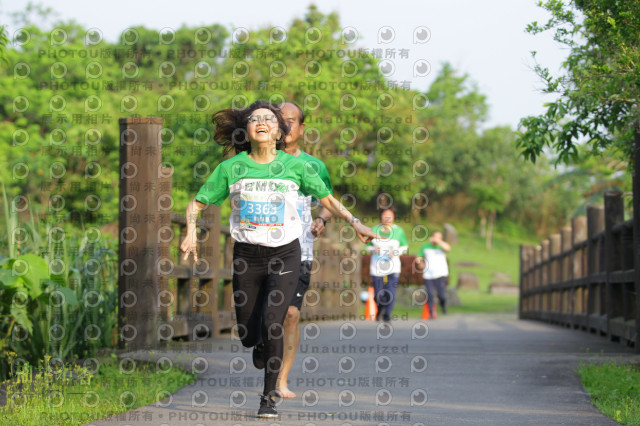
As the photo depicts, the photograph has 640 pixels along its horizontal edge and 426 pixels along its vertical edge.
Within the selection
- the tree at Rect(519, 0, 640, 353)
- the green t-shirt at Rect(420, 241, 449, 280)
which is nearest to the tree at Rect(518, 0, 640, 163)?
the tree at Rect(519, 0, 640, 353)

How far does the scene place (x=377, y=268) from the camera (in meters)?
13.8

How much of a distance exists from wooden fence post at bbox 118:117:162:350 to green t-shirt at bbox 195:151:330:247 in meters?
2.35

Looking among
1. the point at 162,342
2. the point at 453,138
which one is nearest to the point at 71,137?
the point at 162,342

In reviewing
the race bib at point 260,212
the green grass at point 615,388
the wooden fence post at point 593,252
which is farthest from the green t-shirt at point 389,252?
the race bib at point 260,212

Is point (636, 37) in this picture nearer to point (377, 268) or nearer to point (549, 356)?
point (549, 356)

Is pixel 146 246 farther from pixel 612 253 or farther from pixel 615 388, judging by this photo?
pixel 612 253

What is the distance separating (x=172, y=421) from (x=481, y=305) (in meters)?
28.1

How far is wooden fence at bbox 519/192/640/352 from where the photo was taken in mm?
9203

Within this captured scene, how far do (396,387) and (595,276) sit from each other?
556cm

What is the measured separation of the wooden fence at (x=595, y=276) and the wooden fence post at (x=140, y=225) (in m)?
3.93

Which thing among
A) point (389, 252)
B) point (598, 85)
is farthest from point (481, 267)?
point (598, 85)

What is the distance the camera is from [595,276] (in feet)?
36.6

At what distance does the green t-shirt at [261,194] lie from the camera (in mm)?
5145

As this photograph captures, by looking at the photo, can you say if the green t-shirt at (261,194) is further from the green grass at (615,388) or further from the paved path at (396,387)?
the green grass at (615,388)
